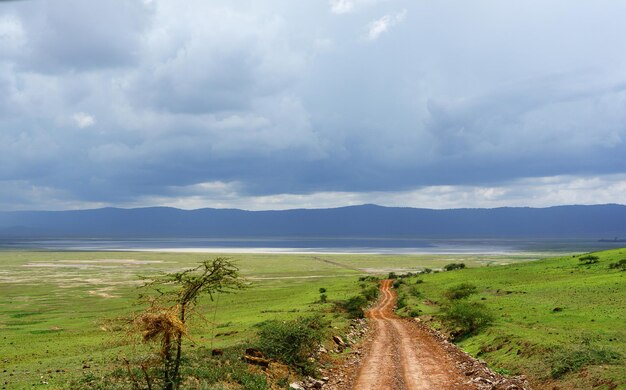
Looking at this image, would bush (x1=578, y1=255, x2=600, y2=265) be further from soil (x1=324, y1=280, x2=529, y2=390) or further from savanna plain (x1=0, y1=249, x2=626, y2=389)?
soil (x1=324, y1=280, x2=529, y2=390)

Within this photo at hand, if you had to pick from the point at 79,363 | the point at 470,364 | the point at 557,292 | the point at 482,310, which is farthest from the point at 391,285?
the point at 79,363

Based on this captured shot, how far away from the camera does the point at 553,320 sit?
4734 centimetres

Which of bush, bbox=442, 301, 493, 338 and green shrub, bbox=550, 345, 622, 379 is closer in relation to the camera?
green shrub, bbox=550, 345, 622, 379

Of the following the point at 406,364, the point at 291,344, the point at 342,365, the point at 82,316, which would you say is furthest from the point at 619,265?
the point at 82,316

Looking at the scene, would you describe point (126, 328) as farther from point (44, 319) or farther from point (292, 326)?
point (44, 319)

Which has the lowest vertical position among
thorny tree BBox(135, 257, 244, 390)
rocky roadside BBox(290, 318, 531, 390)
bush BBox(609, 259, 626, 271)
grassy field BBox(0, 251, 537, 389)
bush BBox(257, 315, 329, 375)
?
grassy field BBox(0, 251, 537, 389)

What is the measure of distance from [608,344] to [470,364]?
29.9 feet

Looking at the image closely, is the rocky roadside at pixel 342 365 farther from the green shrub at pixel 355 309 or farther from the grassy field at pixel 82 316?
the green shrub at pixel 355 309

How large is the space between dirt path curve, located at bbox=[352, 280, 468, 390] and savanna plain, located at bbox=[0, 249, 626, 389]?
2.88 meters

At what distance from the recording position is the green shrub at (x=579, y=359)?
27.0 m

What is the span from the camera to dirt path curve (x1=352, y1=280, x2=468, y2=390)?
28797 mm

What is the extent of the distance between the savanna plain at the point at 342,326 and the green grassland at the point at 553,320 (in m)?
0.10

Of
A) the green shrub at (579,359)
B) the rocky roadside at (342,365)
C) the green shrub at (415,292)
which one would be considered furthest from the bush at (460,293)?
the green shrub at (579,359)

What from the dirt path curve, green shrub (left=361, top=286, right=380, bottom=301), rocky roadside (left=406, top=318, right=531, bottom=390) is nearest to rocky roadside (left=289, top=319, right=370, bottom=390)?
the dirt path curve
